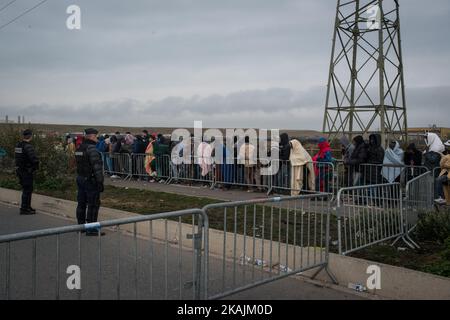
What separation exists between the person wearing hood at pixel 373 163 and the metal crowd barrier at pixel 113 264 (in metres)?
5.85

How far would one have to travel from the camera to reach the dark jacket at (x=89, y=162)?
840cm

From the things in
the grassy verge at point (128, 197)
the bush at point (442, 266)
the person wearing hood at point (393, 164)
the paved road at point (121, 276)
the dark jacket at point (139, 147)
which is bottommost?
the paved road at point (121, 276)

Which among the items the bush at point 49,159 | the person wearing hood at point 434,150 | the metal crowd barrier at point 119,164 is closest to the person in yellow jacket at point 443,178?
the person wearing hood at point 434,150

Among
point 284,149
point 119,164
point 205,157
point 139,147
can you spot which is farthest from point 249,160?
point 119,164

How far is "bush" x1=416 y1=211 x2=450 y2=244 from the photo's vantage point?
689 cm

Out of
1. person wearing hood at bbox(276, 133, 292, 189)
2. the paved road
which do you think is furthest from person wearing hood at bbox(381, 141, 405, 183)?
the paved road

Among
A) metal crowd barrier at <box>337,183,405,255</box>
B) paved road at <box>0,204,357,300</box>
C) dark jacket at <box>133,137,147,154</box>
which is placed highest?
dark jacket at <box>133,137,147,154</box>

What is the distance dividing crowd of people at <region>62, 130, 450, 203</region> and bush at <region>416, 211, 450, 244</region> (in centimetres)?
317

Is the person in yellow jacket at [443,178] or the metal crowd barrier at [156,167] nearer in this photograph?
the person in yellow jacket at [443,178]

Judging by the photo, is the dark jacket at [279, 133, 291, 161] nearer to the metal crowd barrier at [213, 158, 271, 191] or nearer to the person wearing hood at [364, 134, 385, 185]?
the metal crowd barrier at [213, 158, 271, 191]

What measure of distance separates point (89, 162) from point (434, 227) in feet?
19.8

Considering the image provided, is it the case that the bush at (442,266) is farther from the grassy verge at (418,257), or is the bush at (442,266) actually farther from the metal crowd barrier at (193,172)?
the metal crowd barrier at (193,172)

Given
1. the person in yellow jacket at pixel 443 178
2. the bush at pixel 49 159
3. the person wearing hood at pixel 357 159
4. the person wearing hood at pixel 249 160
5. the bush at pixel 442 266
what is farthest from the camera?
the bush at pixel 49 159
